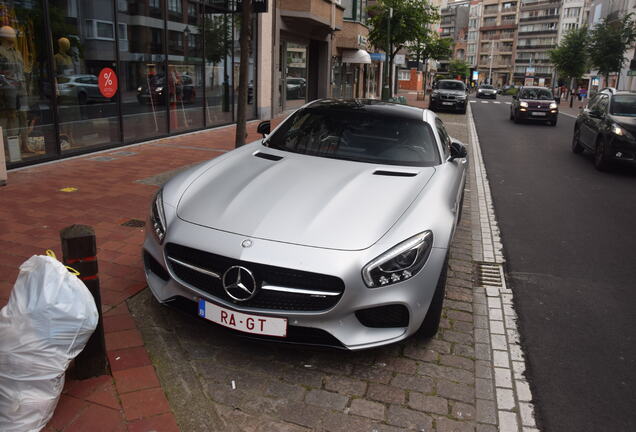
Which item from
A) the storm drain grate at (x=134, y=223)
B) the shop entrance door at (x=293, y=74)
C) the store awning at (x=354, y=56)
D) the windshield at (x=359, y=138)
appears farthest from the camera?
the store awning at (x=354, y=56)

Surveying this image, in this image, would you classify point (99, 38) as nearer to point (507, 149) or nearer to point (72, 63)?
point (72, 63)

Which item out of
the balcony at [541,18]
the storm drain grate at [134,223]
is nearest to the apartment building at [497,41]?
the balcony at [541,18]

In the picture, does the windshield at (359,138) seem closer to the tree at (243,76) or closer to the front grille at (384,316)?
the front grille at (384,316)

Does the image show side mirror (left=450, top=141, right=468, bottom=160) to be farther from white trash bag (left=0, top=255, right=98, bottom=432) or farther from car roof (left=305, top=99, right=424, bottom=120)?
white trash bag (left=0, top=255, right=98, bottom=432)

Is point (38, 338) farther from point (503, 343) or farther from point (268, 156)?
point (503, 343)

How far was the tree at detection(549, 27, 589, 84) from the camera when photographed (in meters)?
47.8

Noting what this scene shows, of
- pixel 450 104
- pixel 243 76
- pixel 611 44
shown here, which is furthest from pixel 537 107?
pixel 611 44

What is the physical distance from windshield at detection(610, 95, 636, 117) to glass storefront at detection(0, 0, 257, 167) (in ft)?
30.5

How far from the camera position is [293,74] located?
21.2 meters

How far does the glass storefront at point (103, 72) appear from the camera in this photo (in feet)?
27.0

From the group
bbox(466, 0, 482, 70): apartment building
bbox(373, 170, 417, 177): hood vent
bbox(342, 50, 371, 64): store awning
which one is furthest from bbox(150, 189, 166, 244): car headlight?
bbox(466, 0, 482, 70): apartment building

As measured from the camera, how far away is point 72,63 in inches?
359

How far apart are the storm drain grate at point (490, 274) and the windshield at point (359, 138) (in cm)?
118

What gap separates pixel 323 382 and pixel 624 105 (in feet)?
34.4
